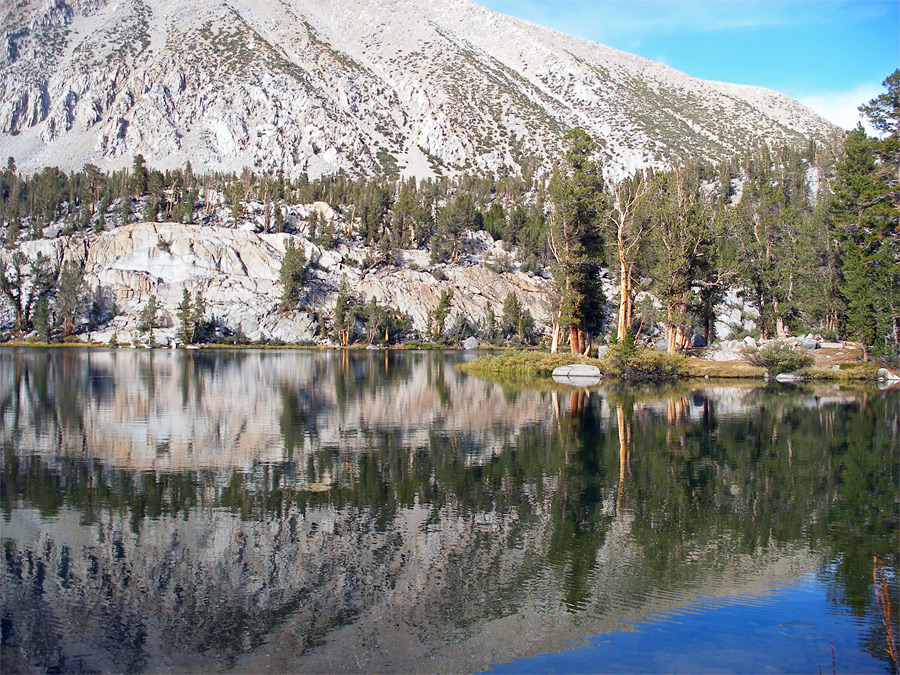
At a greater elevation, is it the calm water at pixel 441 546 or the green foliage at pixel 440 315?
the green foliage at pixel 440 315

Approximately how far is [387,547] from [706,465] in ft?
31.6

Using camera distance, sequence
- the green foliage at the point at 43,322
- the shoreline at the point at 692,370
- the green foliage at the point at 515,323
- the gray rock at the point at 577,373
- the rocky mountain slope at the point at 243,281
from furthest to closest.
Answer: the rocky mountain slope at the point at 243,281, the green foliage at the point at 515,323, the green foliage at the point at 43,322, the shoreline at the point at 692,370, the gray rock at the point at 577,373

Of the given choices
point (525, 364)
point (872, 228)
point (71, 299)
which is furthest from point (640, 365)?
point (71, 299)

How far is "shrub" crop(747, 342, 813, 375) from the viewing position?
43844 mm

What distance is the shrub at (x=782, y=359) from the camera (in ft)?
144

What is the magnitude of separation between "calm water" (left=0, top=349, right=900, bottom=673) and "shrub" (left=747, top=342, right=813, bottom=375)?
22.7 m

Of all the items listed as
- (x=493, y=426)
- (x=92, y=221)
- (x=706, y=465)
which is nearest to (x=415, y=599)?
(x=706, y=465)

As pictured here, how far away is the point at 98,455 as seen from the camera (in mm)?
16656

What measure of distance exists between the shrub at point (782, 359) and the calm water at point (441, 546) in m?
22.7

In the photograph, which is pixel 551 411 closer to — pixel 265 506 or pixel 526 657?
pixel 265 506

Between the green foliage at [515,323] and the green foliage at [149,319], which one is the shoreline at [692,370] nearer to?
the green foliage at [515,323]

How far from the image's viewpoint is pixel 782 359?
4378 cm

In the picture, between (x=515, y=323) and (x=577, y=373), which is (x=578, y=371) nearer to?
(x=577, y=373)

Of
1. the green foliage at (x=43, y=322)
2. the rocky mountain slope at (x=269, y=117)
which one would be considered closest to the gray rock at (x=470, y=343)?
the green foliage at (x=43, y=322)
